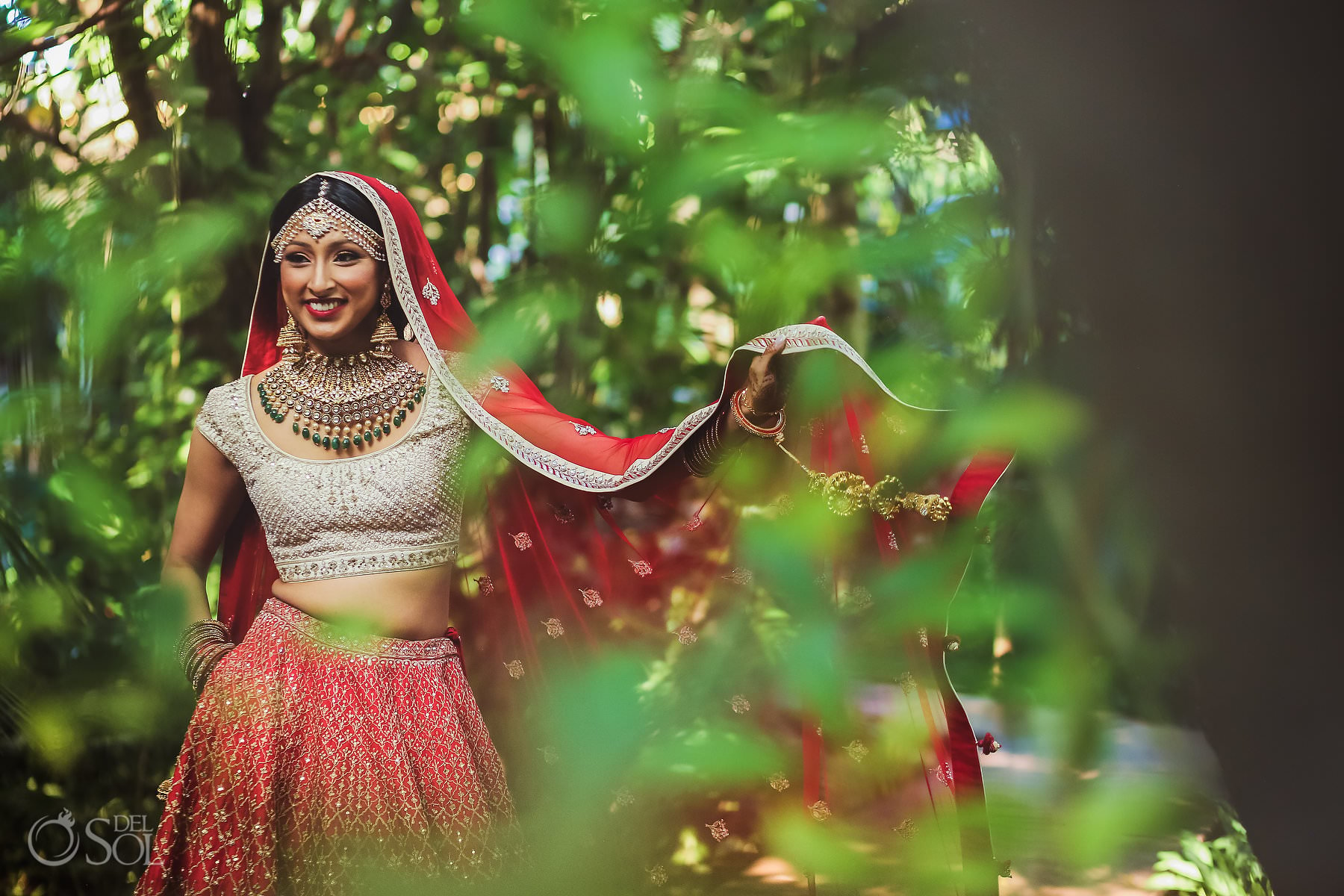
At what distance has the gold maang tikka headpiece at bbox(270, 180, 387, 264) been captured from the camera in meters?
1.71

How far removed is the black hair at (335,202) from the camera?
1729mm

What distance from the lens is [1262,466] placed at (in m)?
1.77

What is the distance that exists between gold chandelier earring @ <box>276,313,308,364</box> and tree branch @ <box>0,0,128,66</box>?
805 millimetres

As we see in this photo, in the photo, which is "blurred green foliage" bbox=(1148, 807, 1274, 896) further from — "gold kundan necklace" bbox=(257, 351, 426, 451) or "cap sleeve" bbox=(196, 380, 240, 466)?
"cap sleeve" bbox=(196, 380, 240, 466)

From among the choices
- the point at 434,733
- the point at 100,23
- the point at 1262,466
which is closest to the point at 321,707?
the point at 434,733

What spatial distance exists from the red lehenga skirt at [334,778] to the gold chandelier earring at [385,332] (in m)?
0.42

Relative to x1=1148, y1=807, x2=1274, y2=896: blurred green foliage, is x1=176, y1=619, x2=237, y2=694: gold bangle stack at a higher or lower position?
higher

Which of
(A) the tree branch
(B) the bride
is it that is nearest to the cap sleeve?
(B) the bride

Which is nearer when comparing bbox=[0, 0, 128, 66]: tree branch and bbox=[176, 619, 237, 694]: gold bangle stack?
bbox=[176, 619, 237, 694]: gold bangle stack

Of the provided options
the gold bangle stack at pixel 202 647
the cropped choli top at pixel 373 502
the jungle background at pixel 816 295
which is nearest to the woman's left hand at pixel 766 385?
the jungle background at pixel 816 295

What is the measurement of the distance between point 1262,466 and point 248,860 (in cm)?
169

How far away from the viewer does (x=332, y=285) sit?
5.57 feet

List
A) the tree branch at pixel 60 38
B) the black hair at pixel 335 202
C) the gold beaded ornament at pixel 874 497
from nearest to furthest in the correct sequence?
the gold beaded ornament at pixel 874 497 → the black hair at pixel 335 202 → the tree branch at pixel 60 38

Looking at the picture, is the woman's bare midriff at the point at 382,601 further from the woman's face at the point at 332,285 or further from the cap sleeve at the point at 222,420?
the woman's face at the point at 332,285
